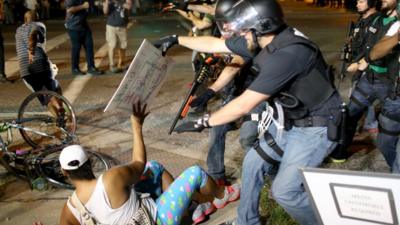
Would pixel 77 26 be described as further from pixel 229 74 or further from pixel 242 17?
pixel 242 17

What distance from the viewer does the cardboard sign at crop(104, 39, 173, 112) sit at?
329 centimetres

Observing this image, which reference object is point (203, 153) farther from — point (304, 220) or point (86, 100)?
point (86, 100)

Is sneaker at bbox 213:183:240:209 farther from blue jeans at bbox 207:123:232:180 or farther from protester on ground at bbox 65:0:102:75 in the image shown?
protester on ground at bbox 65:0:102:75

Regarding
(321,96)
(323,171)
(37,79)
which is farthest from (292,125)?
(37,79)

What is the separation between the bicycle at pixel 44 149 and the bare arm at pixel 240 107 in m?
2.15

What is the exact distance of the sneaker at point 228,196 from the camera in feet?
13.5

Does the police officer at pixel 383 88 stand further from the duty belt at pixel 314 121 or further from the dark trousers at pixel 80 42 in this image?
the dark trousers at pixel 80 42

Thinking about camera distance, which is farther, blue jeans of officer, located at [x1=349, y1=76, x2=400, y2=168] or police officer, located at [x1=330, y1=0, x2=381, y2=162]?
police officer, located at [x1=330, y1=0, x2=381, y2=162]

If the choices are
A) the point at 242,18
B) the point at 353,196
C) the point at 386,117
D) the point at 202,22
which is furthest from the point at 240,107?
the point at 202,22

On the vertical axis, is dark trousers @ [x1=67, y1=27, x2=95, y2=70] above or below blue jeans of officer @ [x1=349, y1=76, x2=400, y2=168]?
below

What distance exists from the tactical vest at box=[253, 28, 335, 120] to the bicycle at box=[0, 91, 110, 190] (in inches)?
97.9

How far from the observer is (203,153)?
5461mm

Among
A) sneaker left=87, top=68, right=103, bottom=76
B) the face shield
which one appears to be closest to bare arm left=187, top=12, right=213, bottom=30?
sneaker left=87, top=68, right=103, bottom=76

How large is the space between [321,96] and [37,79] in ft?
13.9
